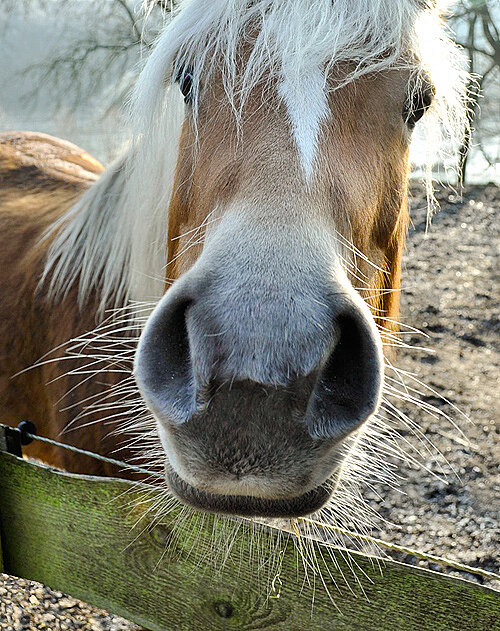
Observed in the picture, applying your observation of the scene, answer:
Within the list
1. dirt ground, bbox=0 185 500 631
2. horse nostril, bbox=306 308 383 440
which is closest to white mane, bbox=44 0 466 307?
horse nostril, bbox=306 308 383 440

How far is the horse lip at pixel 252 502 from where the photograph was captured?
1.30 metres

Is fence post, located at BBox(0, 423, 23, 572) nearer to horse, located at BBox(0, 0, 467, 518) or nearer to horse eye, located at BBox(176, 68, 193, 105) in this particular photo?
horse, located at BBox(0, 0, 467, 518)

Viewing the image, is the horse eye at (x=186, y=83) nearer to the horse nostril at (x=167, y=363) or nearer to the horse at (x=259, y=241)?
the horse at (x=259, y=241)

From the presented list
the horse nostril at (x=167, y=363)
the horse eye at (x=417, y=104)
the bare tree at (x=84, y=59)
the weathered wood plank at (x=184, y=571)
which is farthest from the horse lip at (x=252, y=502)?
the bare tree at (x=84, y=59)

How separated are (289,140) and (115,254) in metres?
1.23

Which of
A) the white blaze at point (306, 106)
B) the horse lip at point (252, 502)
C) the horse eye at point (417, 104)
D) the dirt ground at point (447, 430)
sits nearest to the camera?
the horse lip at point (252, 502)

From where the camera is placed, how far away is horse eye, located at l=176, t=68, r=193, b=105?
71.2 inches

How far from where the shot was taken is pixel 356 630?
142 cm

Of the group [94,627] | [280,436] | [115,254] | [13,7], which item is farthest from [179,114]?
[13,7]

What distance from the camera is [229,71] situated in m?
1.65

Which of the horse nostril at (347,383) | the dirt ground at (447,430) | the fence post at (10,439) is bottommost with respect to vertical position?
the dirt ground at (447,430)

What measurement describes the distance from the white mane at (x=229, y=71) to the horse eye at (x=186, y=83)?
0.02 m

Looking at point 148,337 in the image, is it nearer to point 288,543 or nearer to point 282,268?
point 282,268

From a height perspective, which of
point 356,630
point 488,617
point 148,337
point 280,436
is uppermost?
point 148,337
